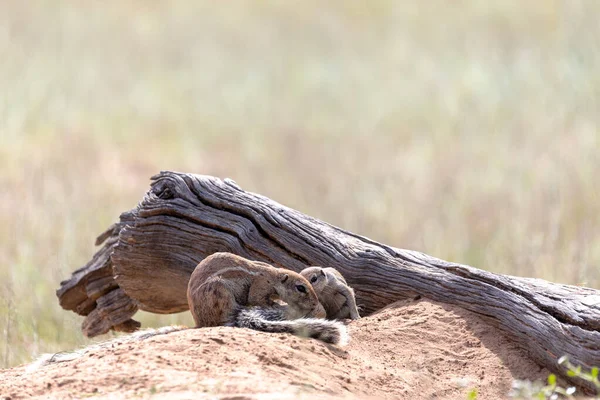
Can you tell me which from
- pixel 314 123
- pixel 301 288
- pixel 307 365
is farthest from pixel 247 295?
pixel 314 123

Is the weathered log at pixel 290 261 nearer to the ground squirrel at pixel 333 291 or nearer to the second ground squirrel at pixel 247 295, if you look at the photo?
the ground squirrel at pixel 333 291

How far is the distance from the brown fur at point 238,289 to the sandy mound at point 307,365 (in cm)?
36

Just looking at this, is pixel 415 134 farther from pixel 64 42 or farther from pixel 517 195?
pixel 64 42

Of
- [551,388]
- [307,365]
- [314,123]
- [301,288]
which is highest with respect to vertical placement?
[314,123]

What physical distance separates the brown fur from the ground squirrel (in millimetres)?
223

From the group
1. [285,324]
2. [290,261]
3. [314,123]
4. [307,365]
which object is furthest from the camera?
[314,123]

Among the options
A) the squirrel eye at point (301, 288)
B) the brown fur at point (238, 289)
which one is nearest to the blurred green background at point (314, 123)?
the brown fur at point (238, 289)

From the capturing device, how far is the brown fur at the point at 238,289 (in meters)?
5.32

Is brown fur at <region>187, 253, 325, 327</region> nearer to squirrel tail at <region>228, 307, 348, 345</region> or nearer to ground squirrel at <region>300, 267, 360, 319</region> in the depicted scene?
squirrel tail at <region>228, 307, 348, 345</region>

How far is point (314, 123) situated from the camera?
57.4 ft

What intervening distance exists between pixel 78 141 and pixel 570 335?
12.2 metres

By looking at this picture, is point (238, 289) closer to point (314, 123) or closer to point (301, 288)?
point (301, 288)

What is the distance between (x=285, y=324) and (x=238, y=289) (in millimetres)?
462

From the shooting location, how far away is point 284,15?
21.5m
